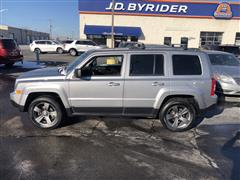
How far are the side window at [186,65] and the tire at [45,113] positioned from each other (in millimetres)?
2739

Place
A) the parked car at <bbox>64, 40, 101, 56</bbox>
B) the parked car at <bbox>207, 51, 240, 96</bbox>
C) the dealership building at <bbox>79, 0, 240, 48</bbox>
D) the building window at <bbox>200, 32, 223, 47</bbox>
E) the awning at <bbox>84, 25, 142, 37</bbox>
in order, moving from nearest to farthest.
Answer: the parked car at <bbox>207, 51, 240, 96</bbox>
the parked car at <bbox>64, 40, 101, 56</bbox>
the awning at <bbox>84, 25, 142, 37</bbox>
the dealership building at <bbox>79, 0, 240, 48</bbox>
the building window at <bbox>200, 32, 223, 47</bbox>

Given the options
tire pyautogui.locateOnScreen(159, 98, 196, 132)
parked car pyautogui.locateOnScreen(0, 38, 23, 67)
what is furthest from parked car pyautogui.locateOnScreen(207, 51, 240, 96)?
parked car pyautogui.locateOnScreen(0, 38, 23, 67)

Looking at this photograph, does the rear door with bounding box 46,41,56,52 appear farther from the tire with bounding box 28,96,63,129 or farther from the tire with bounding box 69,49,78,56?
the tire with bounding box 28,96,63,129

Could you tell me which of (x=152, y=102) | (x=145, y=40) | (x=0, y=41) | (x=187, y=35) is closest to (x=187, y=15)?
(x=187, y=35)

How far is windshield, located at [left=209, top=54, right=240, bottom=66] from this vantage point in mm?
8252

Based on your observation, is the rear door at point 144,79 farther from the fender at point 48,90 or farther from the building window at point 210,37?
the building window at point 210,37

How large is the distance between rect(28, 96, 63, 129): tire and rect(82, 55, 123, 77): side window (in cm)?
102

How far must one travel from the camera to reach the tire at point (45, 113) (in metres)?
4.55

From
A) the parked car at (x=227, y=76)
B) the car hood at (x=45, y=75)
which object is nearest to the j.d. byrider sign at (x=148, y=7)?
the parked car at (x=227, y=76)

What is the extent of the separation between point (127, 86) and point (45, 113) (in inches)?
77.9

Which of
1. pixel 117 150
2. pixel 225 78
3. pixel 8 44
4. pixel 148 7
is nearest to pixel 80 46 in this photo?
pixel 8 44

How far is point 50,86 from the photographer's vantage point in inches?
172

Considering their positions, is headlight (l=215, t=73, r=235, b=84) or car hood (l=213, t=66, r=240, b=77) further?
car hood (l=213, t=66, r=240, b=77)

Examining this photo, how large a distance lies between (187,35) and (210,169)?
30.3 m
